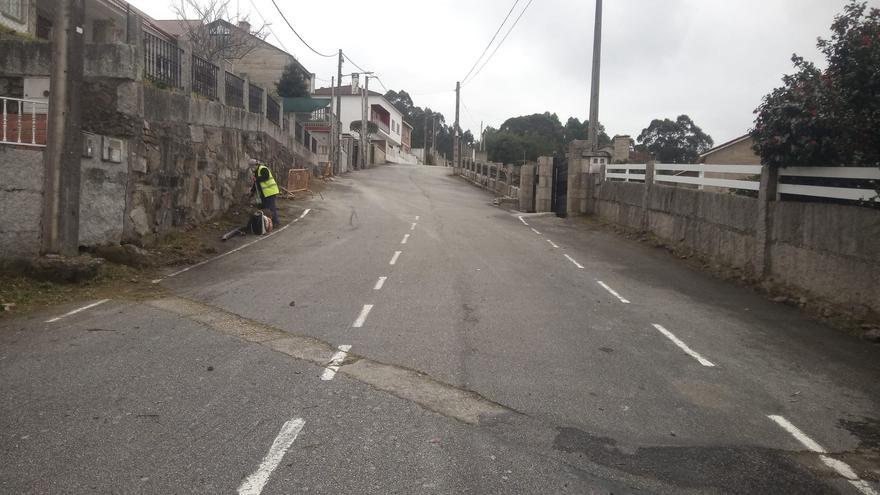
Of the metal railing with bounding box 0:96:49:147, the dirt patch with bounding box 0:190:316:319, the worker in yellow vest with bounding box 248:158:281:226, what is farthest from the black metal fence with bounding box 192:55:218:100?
the metal railing with bounding box 0:96:49:147

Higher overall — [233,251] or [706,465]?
[233,251]

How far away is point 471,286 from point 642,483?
7.27 m

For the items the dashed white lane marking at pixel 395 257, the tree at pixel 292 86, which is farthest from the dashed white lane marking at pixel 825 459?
the tree at pixel 292 86

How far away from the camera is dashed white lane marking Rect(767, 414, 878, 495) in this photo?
4.54 meters

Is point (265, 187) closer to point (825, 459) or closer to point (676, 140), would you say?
point (825, 459)

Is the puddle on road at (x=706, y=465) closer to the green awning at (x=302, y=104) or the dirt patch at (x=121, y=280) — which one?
the dirt patch at (x=121, y=280)

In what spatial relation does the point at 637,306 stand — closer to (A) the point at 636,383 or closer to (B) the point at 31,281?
(A) the point at 636,383

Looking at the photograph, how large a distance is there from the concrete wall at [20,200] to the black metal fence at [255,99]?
1141 cm

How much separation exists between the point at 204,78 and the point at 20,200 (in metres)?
8.28

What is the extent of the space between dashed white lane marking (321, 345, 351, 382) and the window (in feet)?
53.6

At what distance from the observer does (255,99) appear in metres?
22.3

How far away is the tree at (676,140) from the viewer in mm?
60625

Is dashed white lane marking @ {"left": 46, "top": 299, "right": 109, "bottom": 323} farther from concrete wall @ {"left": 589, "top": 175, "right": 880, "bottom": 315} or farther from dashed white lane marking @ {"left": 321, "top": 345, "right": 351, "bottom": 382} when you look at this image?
concrete wall @ {"left": 589, "top": 175, "right": 880, "bottom": 315}

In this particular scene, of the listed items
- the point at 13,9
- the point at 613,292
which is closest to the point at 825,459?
the point at 613,292
